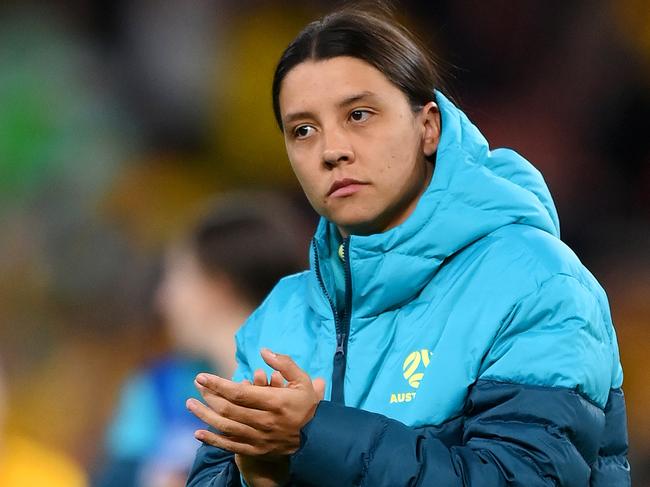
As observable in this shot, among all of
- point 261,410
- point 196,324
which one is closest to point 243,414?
point 261,410

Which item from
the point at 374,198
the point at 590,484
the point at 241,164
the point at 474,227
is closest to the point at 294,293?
the point at 374,198

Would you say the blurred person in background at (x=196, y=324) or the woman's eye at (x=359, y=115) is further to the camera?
the blurred person in background at (x=196, y=324)

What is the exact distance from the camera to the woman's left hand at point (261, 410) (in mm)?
1261

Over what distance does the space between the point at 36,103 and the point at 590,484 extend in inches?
134

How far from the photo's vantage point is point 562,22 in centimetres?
386

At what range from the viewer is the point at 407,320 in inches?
57.7

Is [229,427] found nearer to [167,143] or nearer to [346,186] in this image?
[346,186]

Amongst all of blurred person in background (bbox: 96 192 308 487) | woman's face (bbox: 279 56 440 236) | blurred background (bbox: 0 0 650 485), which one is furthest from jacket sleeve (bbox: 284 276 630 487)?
blurred background (bbox: 0 0 650 485)

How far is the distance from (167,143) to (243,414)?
3.06 meters

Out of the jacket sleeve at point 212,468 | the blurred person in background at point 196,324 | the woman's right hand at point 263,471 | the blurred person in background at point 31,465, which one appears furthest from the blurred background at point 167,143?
the woman's right hand at point 263,471

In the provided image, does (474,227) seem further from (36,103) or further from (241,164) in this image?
(36,103)

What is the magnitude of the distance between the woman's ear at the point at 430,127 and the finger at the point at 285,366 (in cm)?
46

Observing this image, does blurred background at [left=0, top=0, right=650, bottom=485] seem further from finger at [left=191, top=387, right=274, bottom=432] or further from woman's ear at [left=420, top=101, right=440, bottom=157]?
finger at [left=191, top=387, right=274, bottom=432]

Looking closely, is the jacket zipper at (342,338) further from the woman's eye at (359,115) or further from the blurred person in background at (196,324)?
the blurred person in background at (196,324)
